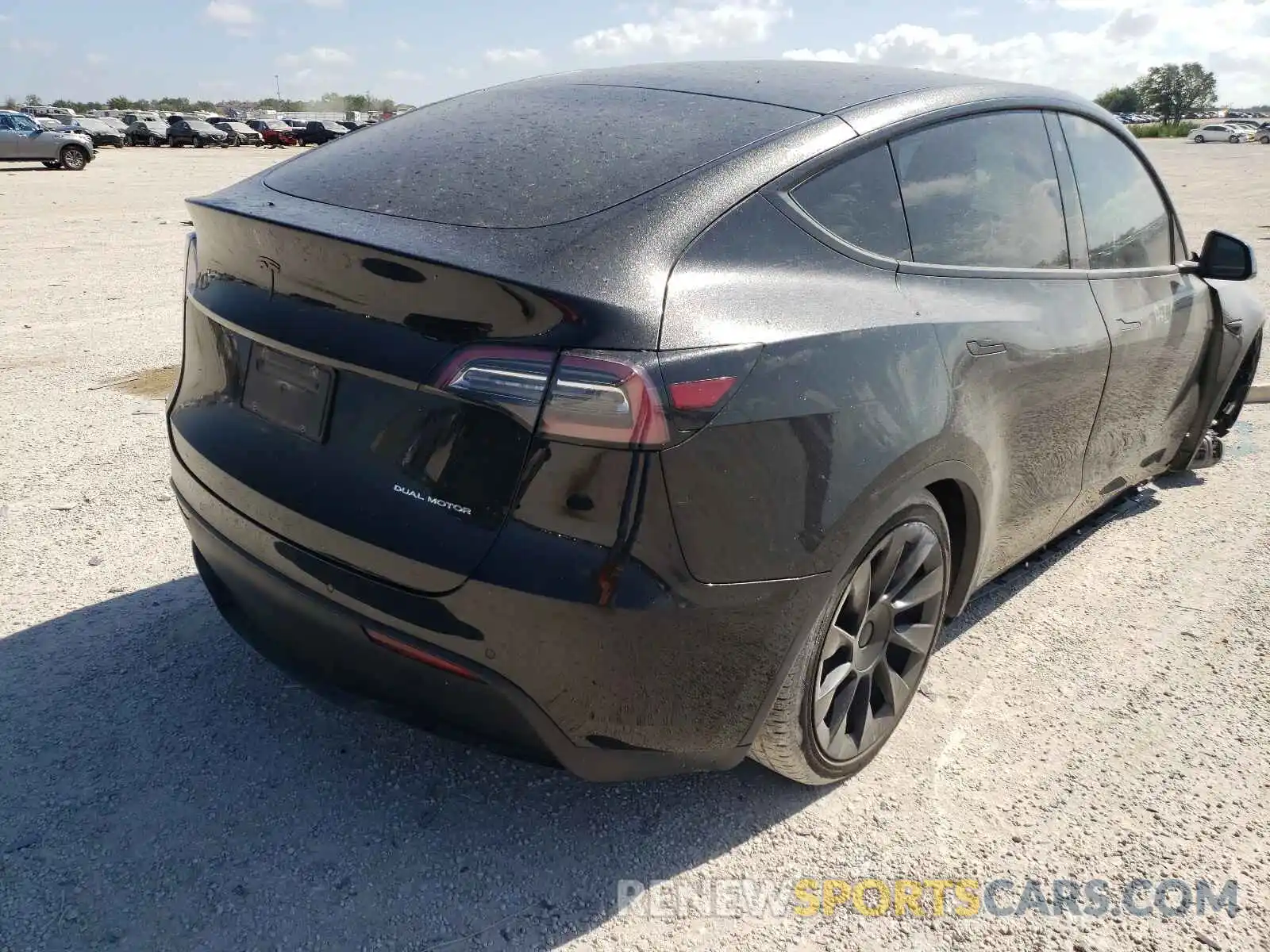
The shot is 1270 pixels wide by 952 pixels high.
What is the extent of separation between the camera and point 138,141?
54031 mm

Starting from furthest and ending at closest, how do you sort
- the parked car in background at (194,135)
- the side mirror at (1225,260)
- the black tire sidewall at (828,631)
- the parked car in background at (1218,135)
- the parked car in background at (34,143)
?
1. the parked car in background at (1218,135)
2. the parked car in background at (194,135)
3. the parked car in background at (34,143)
4. the side mirror at (1225,260)
5. the black tire sidewall at (828,631)

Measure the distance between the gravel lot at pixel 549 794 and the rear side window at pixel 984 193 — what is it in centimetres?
129

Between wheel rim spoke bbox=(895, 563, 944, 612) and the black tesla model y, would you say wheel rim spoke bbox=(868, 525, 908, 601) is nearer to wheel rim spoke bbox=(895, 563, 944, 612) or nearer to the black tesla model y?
the black tesla model y

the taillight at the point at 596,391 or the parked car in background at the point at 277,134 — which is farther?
the parked car in background at the point at 277,134

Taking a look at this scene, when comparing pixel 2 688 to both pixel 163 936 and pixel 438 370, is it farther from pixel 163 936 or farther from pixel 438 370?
pixel 438 370

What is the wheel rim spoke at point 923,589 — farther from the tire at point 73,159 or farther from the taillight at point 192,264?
the tire at point 73,159

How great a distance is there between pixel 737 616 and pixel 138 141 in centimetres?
6115

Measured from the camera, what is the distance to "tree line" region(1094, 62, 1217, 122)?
115188 mm

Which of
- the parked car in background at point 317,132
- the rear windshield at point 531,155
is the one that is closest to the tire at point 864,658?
the rear windshield at point 531,155

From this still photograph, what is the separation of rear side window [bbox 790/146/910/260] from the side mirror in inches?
77.8

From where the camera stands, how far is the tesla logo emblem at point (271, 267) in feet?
7.48

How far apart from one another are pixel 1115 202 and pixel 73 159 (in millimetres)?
31711

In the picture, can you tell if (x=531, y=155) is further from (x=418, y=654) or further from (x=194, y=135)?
(x=194, y=135)

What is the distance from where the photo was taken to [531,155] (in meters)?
2.43
